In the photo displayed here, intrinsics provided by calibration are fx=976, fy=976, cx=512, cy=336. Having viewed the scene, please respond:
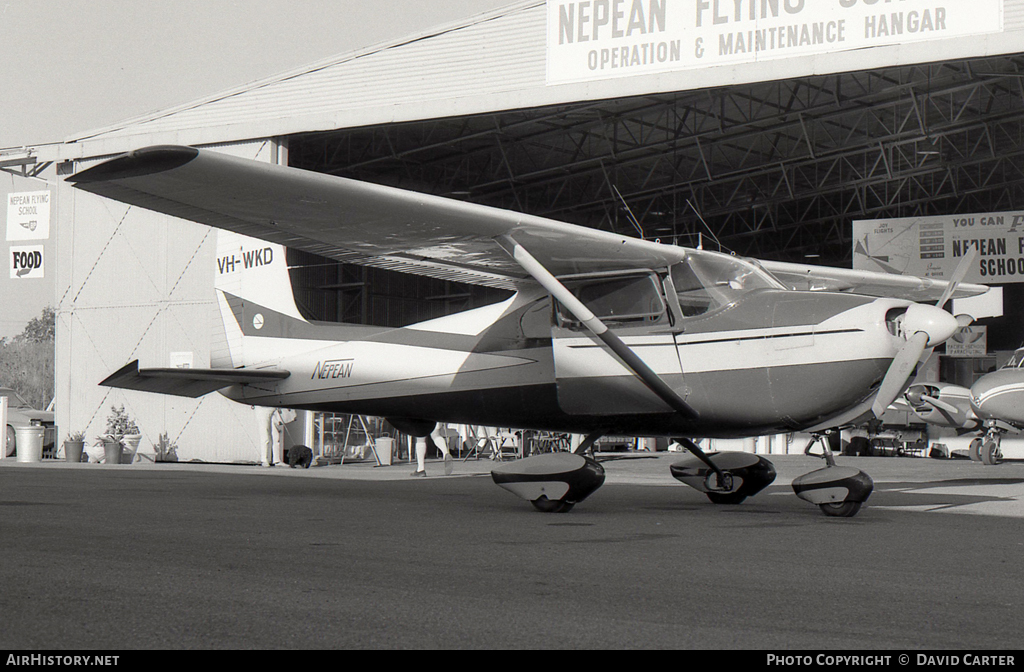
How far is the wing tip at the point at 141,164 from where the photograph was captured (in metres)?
6.42

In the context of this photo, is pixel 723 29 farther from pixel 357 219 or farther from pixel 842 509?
pixel 842 509

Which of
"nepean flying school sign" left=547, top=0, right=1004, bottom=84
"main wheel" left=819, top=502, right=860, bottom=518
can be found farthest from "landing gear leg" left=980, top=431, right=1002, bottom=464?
"main wheel" left=819, top=502, right=860, bottom=518

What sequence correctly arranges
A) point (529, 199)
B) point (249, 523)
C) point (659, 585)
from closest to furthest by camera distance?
point (659, 585)
point (249, 523)
point (529, 199)

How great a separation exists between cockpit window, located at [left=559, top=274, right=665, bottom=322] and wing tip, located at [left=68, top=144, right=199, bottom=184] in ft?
12.8

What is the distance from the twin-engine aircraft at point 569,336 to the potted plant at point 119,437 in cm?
1403

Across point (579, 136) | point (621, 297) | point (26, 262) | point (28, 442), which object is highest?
point (579, 136)

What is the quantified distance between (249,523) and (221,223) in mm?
2644

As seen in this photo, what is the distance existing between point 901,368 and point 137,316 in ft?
74.6

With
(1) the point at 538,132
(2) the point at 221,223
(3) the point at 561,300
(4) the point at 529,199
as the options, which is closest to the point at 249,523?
(2) the point at 221,223

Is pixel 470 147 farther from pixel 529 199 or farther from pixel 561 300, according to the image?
pixel 561 300

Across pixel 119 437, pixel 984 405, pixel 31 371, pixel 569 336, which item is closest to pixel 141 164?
pixel 569 336

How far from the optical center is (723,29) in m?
18.3

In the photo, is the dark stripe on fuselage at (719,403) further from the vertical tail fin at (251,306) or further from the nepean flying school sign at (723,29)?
the nepean flying school sign at (723,29)

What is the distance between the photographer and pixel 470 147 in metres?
30.1
